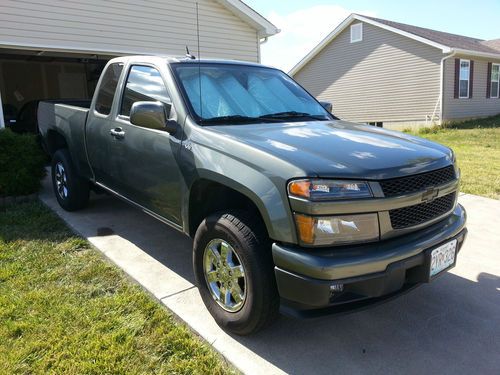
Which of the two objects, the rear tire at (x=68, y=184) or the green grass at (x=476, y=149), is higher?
the rear tire at (x=68, y=184)

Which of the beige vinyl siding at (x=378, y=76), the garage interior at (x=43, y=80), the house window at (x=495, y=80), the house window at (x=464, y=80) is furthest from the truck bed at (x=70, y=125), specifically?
the house window at (x=495, y=80)

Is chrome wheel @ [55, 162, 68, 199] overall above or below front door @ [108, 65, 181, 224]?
below

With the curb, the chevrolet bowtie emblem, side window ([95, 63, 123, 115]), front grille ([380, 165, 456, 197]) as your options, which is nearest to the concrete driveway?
front grille ([380, 165, 456, 197])

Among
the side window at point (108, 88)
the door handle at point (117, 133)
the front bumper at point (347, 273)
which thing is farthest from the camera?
the side window at point (108, 88)

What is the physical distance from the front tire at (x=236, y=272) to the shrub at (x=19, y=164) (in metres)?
4.27

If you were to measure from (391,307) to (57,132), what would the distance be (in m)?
4.77

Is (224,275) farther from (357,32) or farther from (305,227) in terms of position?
(357,32)

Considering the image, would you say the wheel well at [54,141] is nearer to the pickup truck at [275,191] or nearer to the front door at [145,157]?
the front door at [145,157]

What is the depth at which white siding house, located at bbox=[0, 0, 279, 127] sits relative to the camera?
7.84 meters

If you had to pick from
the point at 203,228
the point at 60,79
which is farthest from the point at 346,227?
the point at 60,79

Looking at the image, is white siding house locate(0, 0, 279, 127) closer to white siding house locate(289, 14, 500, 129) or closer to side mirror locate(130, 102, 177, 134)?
side mirror locate(130, 102, 177, 134)

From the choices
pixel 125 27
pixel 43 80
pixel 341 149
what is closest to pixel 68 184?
pixel 341 149

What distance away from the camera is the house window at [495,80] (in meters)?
20.8

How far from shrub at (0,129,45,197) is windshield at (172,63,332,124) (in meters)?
3.75
